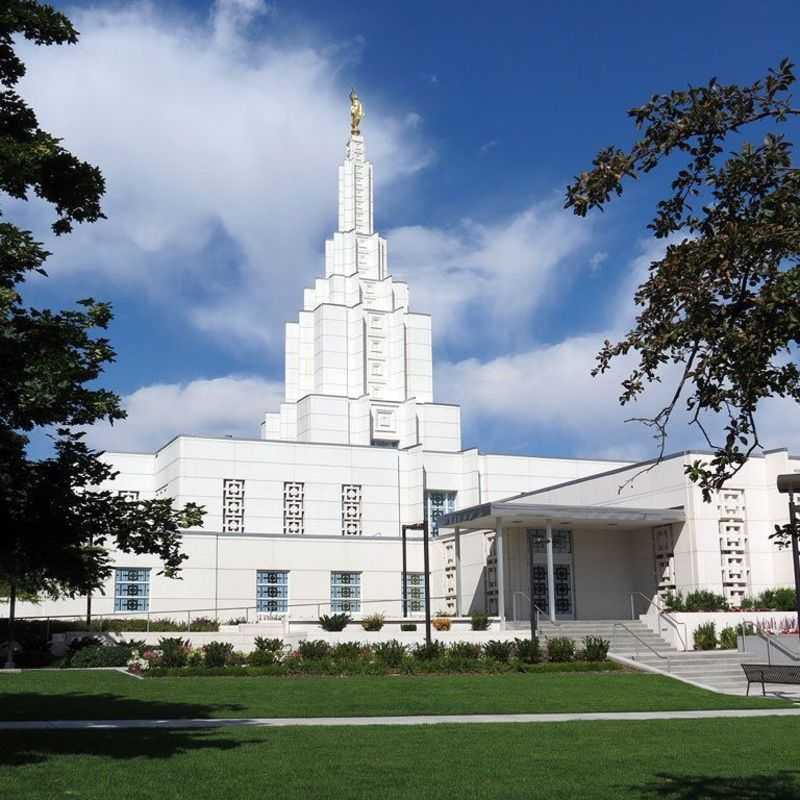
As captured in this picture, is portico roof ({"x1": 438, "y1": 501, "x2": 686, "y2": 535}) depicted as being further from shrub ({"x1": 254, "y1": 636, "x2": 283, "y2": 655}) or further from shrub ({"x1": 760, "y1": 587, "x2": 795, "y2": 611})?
shrub ({"x1": 254, "y1": 636, "x2": 283, "y2": 655})

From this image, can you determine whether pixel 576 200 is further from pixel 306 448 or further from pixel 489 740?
pixel 306 448

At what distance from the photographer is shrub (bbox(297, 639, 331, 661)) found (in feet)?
93.6

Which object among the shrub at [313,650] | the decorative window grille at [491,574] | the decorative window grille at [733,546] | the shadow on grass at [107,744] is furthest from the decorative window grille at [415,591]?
the shadow on grass at [107,744]

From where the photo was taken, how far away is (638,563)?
40.2 meters

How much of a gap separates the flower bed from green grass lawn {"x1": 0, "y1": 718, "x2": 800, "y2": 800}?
11056mm

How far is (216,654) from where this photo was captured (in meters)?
27.4

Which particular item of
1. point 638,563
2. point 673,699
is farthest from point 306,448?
point 673,699

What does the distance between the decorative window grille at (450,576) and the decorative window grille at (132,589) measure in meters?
12.8

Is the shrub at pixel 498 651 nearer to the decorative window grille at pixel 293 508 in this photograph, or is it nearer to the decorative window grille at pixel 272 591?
the decorative window grille at pixel 272 591

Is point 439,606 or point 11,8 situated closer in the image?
point 11,8

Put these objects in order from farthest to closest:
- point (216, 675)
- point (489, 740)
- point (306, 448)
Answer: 1. point (306, 448)
2. point (216, 675)
3. point (489, 740)

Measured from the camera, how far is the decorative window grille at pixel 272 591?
4603 centimetres

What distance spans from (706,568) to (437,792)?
2802 centimetres

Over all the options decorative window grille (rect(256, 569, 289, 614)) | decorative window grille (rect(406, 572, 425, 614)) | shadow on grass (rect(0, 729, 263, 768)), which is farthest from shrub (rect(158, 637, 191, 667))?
decorative window grille (rect(406, 572, 425, 614))
